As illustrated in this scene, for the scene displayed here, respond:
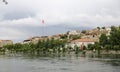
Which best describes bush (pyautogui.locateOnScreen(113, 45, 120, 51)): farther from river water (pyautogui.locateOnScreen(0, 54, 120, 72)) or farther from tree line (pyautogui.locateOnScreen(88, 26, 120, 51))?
river water (pyautogui.locateOnScreen(0, 54, 120, 72))

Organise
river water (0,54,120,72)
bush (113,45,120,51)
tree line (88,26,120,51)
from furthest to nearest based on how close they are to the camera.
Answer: tree line (88,26,120,51) < bush (113,45,120,51) < river water (0,54,120,72)

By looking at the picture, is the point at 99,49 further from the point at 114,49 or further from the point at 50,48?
the point at 50,48

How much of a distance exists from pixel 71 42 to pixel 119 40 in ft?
215

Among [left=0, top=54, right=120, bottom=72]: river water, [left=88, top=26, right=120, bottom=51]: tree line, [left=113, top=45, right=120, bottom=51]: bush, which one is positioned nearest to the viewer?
[left=0, top=54, right=120, bottom=72]: river water

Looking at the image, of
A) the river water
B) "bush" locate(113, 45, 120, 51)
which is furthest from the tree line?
the river water

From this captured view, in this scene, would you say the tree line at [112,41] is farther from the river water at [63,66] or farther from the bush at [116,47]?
the river water at [63,66]

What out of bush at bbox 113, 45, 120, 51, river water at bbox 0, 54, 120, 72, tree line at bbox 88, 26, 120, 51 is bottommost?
river water at bbox 0, 54, 120, 72

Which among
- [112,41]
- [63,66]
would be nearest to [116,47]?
[112,41]

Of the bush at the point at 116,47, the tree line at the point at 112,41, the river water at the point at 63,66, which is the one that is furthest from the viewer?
the tree line at the point at 112,41

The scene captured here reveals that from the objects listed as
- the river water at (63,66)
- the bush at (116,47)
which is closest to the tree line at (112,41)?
the bush at (116,47)

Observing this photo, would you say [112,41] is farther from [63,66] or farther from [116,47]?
[63,66]

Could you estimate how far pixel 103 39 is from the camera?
12375 centimetres

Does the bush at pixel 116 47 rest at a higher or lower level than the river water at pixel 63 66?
higher

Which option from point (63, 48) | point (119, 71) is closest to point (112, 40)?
point (63, 48)
